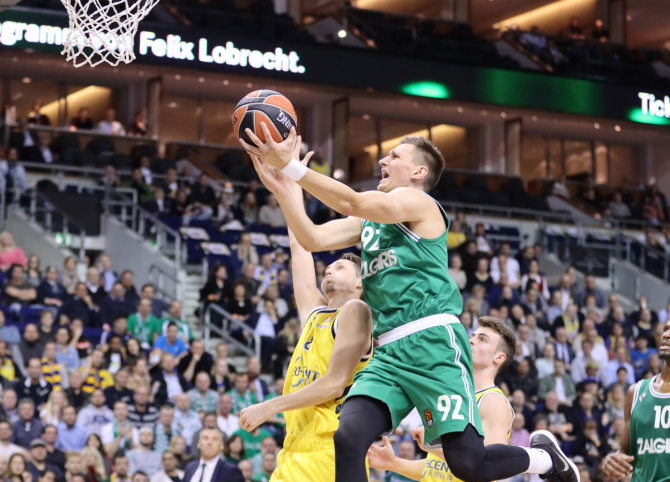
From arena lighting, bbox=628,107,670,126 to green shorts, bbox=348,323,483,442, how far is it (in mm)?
20765

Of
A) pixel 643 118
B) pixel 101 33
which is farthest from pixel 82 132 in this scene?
pixel 101 33

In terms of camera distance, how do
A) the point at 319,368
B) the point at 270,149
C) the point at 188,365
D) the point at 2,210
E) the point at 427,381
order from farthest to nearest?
the point at 2,210 → the point at 188,365 → the point at 319,368 → the point at 427,381 → the point at 270,149

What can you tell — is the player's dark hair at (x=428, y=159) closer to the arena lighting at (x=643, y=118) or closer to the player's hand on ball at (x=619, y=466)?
the player's hand on ball at (x=619, y=466)

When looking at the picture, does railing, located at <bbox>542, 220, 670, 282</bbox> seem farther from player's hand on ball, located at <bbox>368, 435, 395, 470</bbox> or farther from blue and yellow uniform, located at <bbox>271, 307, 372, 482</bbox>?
blue and yellow uniform, located at <bbox>271, 307, 372, 482</bbox>

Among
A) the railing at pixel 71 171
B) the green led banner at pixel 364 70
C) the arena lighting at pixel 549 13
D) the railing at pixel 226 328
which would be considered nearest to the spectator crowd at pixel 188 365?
the railing at pixel 226 328

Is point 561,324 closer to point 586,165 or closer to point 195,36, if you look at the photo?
point 195,36

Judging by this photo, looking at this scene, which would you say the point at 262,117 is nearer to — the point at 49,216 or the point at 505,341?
the point at 505,341

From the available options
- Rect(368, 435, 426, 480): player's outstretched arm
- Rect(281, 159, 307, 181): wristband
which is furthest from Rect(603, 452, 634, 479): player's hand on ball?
Rect(281, 159, 307, 181): wristband

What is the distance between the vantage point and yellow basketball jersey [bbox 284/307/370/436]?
5.86 m

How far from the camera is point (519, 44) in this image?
25.3 meters

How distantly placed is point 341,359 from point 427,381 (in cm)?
52

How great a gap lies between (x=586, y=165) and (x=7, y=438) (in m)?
21.2

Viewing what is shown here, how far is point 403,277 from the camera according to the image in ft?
17.6

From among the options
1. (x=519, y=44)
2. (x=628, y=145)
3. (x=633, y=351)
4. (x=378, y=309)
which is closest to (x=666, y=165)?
(x=628, y=145)
